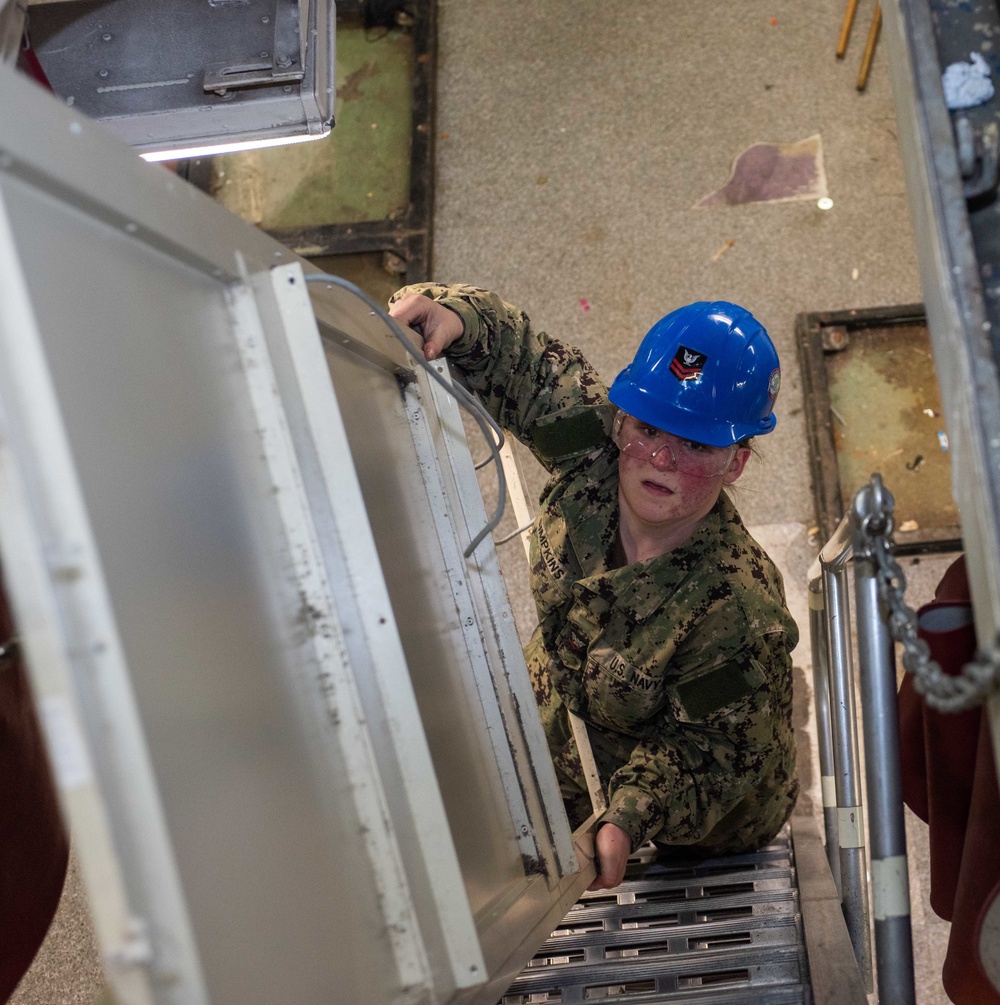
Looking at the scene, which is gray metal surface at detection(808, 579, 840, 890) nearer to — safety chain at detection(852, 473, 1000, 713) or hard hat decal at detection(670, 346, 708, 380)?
hard hat decal at detection(670, 346, 708, 380)

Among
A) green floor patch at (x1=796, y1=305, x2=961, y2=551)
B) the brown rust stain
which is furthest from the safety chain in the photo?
the brown rust stain

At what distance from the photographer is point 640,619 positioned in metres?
1.79

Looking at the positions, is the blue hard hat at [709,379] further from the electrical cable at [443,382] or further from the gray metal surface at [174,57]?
the gray metal surface at [174,57]

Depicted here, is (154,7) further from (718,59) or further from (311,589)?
(718,59)

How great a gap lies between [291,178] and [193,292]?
267 cm

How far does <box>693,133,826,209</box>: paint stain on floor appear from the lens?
314cm

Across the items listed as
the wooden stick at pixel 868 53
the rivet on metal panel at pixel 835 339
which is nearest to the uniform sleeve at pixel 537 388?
the rivet on metal panel at pixel 835 339

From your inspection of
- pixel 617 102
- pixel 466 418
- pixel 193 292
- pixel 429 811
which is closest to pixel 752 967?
pixel 429 811

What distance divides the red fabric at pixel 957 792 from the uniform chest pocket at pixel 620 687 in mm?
497

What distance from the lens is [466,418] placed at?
3.02 metres

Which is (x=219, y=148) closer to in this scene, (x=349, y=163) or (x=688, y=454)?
(x=688, y=454)

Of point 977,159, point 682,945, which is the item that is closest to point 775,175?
point 682,945

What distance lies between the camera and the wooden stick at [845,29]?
322 cm

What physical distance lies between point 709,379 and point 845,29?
2.13m
